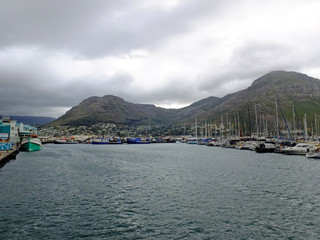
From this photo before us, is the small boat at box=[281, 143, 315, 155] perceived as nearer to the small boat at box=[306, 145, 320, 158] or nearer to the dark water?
the small boat at box=[306, 145, 320, 158]

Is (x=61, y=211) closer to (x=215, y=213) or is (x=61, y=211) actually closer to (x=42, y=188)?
(x=42, y=188)

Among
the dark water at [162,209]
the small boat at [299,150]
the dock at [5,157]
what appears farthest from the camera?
the small boat at [299,150]

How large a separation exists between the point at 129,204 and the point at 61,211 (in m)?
6.70

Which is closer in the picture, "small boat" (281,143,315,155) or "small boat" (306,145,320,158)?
"small boat" (306,145,320,158)

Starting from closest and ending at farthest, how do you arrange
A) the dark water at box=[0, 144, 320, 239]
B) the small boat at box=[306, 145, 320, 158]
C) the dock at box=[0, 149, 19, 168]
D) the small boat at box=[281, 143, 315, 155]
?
1. the dark water at box=[0, 144, 320, 239]
2. the dock at box=[0, 149, 19, 168]
3. the small boat at box=[306, 145, 320, 158]
4. the small boat at box=[281, 143, 315, 155]

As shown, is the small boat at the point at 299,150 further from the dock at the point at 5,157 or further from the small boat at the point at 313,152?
the dock at the point at 5,157

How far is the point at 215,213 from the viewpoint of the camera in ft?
71.5

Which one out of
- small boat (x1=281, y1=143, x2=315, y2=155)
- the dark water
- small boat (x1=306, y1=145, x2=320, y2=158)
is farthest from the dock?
small boat (x1=281, y1=143, x2=315, y2=155)

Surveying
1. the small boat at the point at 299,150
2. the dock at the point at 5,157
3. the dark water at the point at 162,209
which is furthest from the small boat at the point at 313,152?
the dock at the point at 5,157

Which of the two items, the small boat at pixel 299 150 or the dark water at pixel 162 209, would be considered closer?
the dark water at pixel 162 209

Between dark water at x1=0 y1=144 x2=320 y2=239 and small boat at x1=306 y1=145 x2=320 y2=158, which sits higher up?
small boat at x1=306 y1=145 x2=320 y2=158

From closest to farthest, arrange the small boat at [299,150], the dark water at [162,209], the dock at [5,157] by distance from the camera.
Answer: the dark water at [162,209] → the dock at [5,157] → the small boat at [299,150]

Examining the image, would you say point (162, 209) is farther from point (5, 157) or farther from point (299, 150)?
point (299, 150)

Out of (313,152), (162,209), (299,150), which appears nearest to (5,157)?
(162,209)
